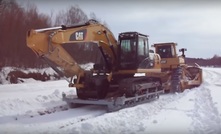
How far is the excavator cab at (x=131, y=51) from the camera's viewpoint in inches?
358

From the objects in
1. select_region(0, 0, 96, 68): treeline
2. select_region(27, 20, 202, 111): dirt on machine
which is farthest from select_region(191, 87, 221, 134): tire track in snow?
select_region(0, 0, 96, 68): treeline

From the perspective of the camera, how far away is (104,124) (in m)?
6.27

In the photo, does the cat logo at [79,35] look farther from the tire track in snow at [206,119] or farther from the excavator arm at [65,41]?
the tire track in snow at [206,119]

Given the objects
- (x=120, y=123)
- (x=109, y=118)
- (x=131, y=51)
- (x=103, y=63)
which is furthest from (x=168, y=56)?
(x=120, y=123)

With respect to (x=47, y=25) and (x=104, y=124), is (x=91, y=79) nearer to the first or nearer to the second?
(x=104, y=124)

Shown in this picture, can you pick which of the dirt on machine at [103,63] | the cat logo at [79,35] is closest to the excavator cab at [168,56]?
the dirt on machine at [103,63]

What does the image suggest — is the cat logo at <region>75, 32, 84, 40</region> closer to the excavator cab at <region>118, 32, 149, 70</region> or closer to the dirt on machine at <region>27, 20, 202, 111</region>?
the dirt on machine at <region>27, 20, 202, 111</region>

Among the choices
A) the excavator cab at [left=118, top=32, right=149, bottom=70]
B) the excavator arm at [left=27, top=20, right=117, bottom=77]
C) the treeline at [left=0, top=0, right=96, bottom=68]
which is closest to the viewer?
the excavator arm at [left=27, top=20, right=117, bottom=77]

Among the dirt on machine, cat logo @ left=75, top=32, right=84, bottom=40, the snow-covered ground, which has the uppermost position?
cat logo @ left=75, top=32, right=84, bottom=40

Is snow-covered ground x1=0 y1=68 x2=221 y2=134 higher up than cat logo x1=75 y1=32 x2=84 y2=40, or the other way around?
cat logo x1=75 y1=32 x2=84 y2=40

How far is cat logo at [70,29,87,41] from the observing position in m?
7.85

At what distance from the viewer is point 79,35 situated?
7.88 metres

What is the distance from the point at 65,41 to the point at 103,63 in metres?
1.72

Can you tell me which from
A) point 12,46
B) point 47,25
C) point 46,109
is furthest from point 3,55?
point 46,109
